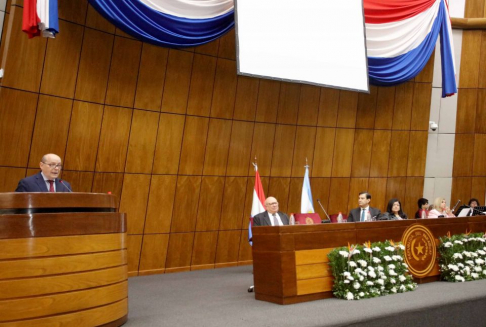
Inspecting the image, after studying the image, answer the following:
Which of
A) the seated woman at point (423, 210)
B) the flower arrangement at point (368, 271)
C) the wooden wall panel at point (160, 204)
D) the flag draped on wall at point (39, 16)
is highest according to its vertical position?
the flag draped on wall at point (39, 16)

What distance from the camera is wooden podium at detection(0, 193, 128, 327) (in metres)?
3.23

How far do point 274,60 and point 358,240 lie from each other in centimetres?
297

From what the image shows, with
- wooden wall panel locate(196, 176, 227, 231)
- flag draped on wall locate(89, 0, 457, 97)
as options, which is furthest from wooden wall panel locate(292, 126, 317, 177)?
wooden wall panel locate(196, 176, 227, 231)

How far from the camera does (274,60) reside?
24.2ft

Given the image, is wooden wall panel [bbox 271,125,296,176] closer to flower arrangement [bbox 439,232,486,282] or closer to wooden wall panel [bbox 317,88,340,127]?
wooden wall panel [bbox 317,88,340,127]

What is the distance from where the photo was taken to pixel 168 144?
7.56 m

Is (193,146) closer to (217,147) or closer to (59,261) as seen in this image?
(217,147)

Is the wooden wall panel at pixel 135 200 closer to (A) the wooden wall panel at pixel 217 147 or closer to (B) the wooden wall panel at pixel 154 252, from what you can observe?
(B) the wooden wall panel at pixel 154 252

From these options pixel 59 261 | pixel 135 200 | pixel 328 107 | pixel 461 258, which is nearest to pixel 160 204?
pixel 135 200

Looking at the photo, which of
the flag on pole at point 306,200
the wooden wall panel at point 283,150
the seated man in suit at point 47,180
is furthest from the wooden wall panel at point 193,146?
the seated man in suit at point 47,180

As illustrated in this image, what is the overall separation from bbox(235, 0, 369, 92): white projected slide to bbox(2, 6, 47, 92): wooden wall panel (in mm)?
2405

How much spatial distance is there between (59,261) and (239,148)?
5.14 meters

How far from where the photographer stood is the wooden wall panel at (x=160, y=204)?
24.4 feet

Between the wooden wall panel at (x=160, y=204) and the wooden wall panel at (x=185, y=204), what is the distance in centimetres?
9
